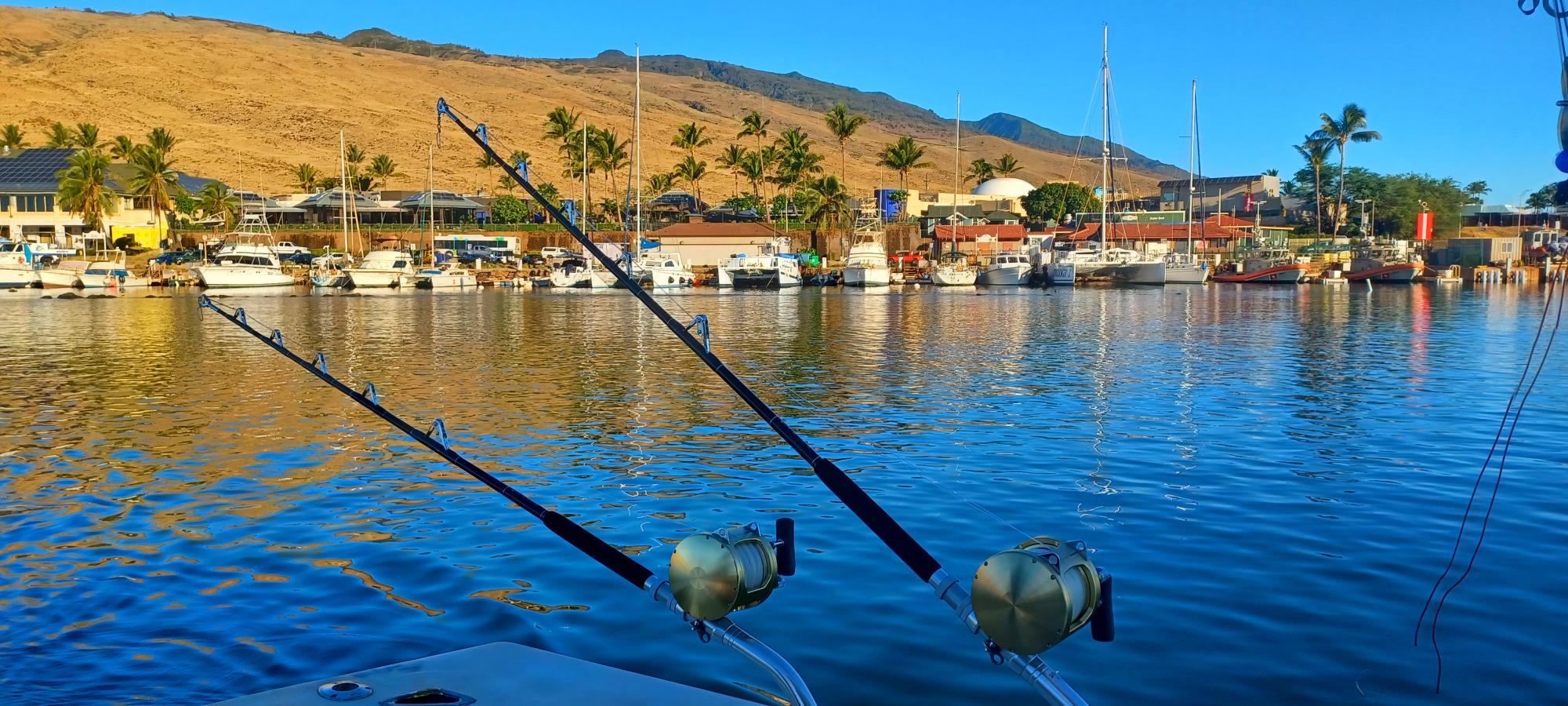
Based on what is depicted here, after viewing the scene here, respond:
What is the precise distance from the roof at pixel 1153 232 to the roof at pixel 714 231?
98.8 feet

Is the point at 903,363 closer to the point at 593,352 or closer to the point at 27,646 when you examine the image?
the point at 593,352

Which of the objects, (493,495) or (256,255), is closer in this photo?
(493,495)

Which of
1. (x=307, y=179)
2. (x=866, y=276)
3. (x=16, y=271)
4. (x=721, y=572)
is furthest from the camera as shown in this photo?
(x=307, y=179)

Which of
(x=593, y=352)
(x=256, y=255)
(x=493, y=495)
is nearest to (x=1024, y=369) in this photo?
(x=593, y=352)

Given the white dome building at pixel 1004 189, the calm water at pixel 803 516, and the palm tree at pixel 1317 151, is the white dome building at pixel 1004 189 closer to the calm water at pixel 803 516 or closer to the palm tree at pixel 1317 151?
the palm tree at pixel 1317 151

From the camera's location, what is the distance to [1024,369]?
2861cm

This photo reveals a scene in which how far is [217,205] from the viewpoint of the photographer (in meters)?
113

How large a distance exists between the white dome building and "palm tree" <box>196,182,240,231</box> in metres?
87.1

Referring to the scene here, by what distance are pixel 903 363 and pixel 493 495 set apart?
1750cm

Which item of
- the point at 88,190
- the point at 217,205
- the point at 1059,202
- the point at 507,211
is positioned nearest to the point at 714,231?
the point at 507,211

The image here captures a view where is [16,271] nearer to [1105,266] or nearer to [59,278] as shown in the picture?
[59,278]

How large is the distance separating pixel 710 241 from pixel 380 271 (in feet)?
96.1

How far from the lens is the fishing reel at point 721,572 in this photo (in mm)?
5109

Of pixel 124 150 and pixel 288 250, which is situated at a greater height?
pixel 124 150
